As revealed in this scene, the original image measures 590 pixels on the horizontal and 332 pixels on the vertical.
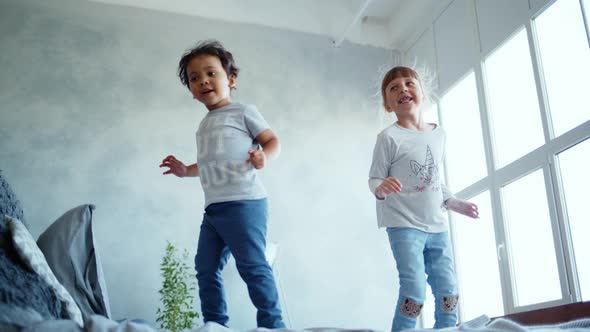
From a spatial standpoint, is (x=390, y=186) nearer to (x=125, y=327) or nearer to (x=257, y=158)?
(x=257, y=158)

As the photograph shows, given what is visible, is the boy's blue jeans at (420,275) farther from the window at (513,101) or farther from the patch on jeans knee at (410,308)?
the window at (513,101)

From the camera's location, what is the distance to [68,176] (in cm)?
332

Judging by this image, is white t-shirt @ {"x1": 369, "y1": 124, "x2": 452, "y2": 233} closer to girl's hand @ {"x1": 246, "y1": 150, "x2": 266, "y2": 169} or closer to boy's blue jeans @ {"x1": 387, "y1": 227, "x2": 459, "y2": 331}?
boy's blue jeans @ {"x1": 387, "y1": 227, "x2": 459, "y2": 331}

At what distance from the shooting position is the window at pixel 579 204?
8.00ft

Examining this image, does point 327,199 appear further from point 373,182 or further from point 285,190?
point 373,182

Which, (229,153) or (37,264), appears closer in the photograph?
(37,264)

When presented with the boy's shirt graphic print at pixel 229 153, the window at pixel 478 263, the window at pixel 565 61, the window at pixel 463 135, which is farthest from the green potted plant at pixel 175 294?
the window at pixel 565 61

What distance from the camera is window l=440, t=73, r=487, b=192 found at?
130 inches

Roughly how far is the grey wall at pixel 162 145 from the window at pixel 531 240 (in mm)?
944

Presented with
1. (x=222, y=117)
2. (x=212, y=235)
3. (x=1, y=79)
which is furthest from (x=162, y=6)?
(x=212, y=235)

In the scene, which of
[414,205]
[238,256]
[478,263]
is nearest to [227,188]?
[238,256]

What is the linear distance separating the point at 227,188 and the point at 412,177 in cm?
65

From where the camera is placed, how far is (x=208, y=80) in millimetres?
2217

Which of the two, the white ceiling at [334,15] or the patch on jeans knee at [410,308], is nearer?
the patch on jeans knee at [410,308]
